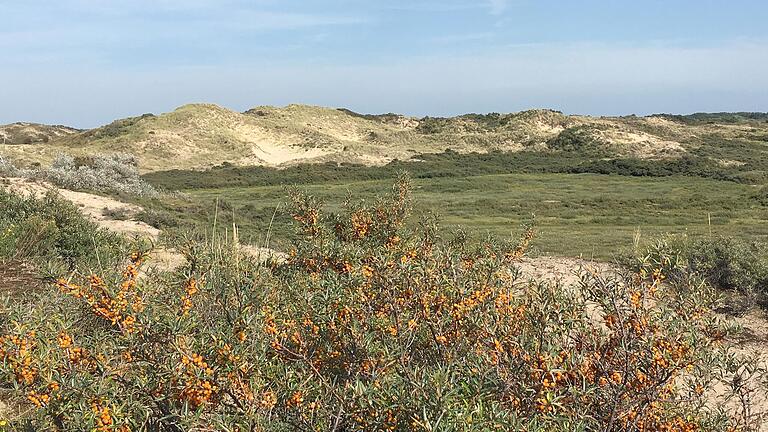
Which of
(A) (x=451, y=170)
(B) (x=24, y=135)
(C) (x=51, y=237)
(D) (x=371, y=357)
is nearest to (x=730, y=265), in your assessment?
(D) (x=371, y=357)

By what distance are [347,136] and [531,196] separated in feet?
121

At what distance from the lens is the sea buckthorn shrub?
2.73 meters

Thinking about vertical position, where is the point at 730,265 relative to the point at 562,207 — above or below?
above

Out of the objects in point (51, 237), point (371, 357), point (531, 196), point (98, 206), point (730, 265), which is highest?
point (371, 357)

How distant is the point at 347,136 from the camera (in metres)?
67.9

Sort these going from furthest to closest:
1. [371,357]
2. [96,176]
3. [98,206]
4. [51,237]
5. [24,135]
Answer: [24,135] → [96,176] → [98,206] → [51,237] → [371,357]

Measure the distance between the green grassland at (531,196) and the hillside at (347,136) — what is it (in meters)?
5.76

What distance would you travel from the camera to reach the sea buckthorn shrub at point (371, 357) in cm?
273

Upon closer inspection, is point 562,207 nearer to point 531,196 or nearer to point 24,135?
point 531,196

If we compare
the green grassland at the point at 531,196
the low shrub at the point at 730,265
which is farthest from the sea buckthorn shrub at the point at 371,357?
the low shrub at the point at 730,265

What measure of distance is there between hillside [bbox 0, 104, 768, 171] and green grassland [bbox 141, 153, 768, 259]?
576 centimetres

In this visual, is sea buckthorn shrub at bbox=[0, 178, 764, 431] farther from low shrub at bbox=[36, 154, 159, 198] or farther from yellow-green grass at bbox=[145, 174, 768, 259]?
low shrub at bbox=[36, 154, 159, 198]

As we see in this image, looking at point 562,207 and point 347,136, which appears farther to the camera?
point 347,136

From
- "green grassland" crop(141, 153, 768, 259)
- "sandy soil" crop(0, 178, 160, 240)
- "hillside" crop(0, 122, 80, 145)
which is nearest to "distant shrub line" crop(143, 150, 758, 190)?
"green grassland" crop(141, 153, 768, 259)
